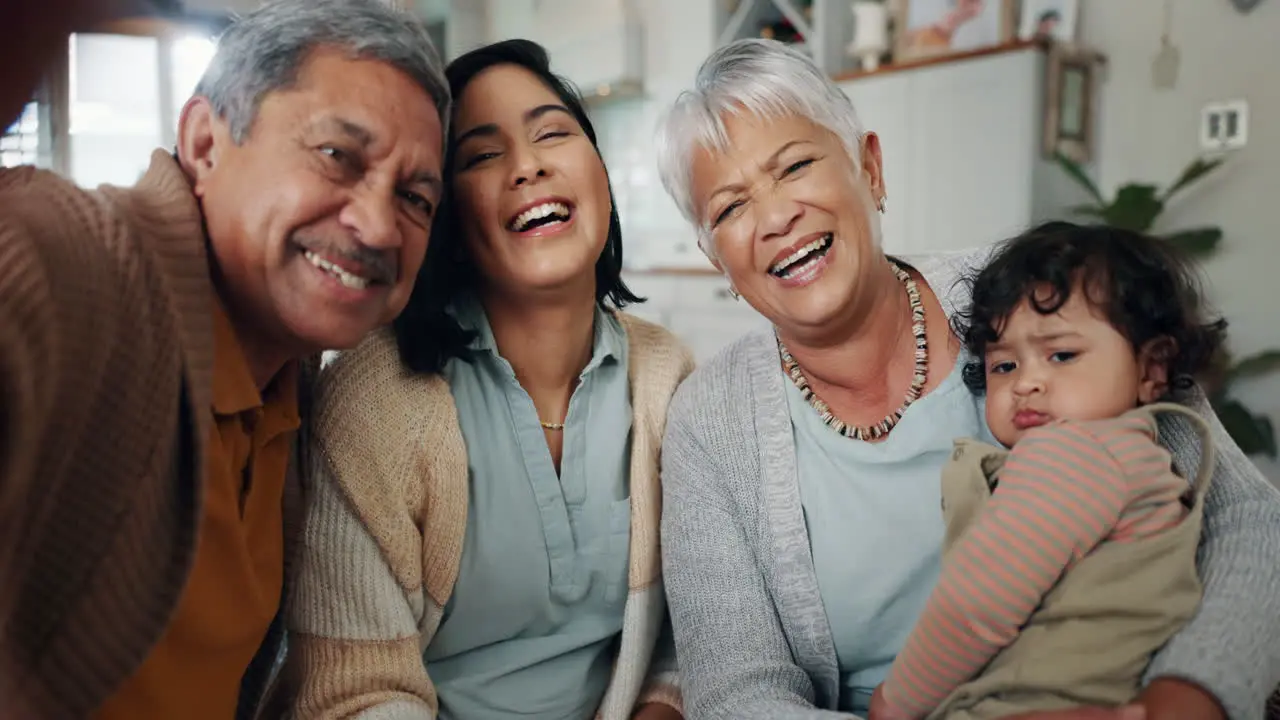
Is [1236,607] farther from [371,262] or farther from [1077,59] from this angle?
[1077,59]

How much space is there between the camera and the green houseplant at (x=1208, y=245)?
2988mm

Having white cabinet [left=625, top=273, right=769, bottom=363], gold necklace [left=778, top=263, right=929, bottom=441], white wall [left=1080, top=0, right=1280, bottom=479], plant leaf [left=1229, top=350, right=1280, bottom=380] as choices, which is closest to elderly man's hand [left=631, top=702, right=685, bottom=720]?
gold necklace [left=778, top=263, right=929, bottom=441]

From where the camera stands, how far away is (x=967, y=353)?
1244 millimetres

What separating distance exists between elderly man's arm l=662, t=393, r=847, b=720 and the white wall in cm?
276

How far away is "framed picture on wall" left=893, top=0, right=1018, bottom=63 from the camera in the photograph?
353 cm

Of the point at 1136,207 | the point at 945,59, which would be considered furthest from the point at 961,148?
the point at 1136,207

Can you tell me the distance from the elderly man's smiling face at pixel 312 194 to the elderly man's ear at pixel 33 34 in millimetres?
747

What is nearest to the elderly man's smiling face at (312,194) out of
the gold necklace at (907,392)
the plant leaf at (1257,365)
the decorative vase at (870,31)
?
the gold necklace at (907,392)

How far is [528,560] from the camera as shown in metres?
1.28

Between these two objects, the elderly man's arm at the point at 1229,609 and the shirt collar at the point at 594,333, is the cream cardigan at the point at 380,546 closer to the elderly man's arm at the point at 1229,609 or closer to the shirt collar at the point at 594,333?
the shirt collar at the point at 594,333

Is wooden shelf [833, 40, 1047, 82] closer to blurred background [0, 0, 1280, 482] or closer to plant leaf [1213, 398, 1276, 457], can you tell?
blurred background [0, 0, 1280, 482]

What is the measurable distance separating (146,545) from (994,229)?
131 inches

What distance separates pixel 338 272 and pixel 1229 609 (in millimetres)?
1061

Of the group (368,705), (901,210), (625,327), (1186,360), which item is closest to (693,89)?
(625,327)
